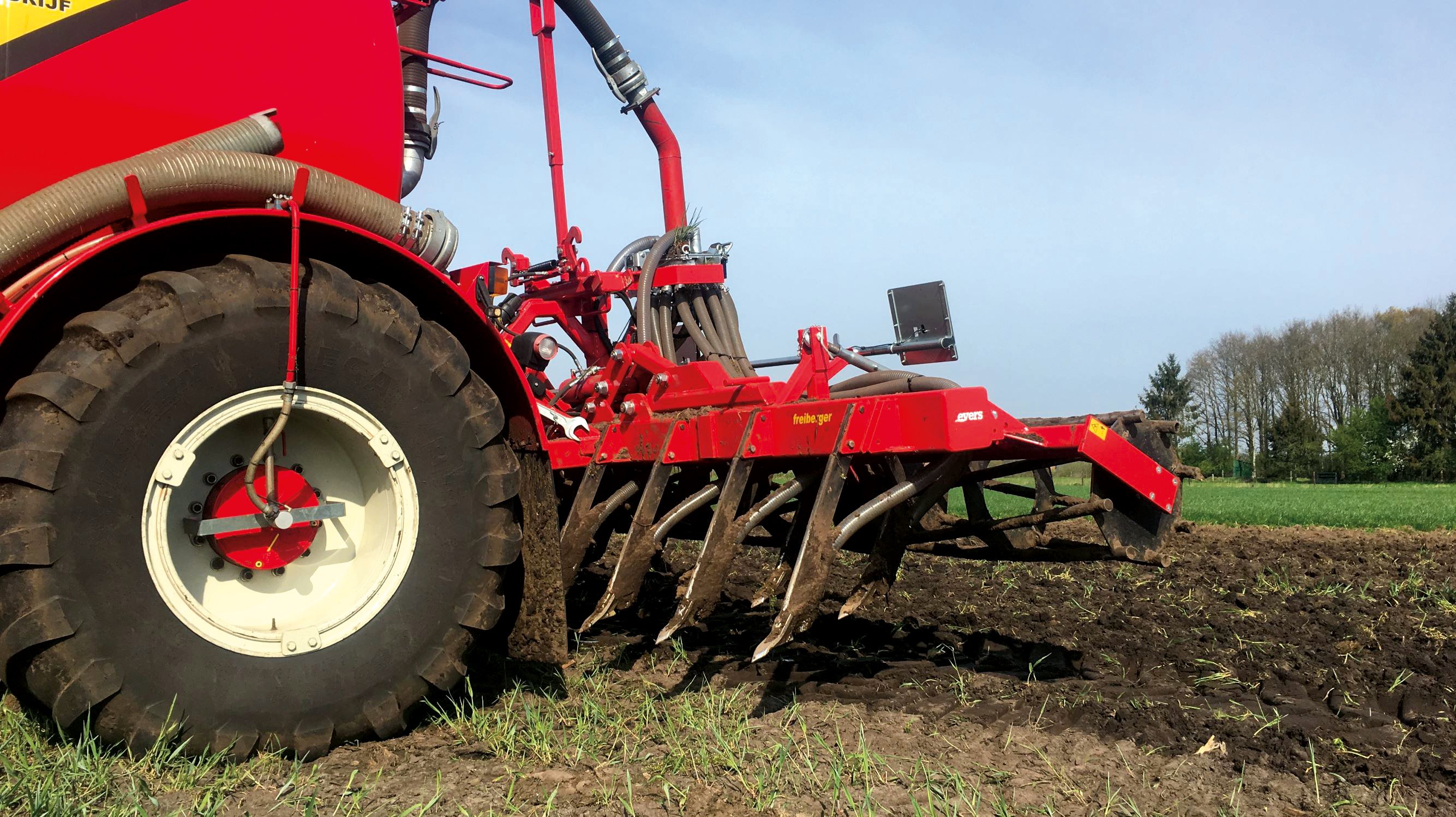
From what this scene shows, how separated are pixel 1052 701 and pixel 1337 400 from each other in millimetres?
51010

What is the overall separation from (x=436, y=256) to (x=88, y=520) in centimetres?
139

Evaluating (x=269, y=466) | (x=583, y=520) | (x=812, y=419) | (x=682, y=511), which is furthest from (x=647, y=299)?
(x=269, y=466)

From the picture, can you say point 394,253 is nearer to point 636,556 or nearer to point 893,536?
point 636,556

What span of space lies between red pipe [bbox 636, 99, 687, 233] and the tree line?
41485mm

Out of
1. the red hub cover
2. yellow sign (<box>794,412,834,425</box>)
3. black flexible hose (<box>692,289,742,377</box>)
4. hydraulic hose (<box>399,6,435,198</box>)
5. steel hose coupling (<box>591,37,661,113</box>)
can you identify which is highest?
steel hose coupling (<box>591,37,661,113</box>)

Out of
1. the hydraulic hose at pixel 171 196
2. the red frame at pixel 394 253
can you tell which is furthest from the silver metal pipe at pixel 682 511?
the hydraulic hose at pixel 171 196

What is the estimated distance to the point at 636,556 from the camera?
367cm

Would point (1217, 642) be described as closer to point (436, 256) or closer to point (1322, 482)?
point (436, 256)

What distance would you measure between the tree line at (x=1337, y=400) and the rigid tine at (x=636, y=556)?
145ft

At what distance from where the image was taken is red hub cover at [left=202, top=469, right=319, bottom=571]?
2.57 meters

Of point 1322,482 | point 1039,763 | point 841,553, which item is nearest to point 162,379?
point 1039,763

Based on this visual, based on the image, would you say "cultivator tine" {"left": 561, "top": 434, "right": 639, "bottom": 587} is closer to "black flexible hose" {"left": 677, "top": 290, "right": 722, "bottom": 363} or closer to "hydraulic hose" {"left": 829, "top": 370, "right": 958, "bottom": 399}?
"hydraulic hose" {"left": 829, "top": 370, "right": 958, "bottom": 399}

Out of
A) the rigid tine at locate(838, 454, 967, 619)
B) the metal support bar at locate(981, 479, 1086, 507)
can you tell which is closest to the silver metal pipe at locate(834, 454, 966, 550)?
the rigid tine at locate(838, 454, 967, 619)

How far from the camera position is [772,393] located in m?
3.99
